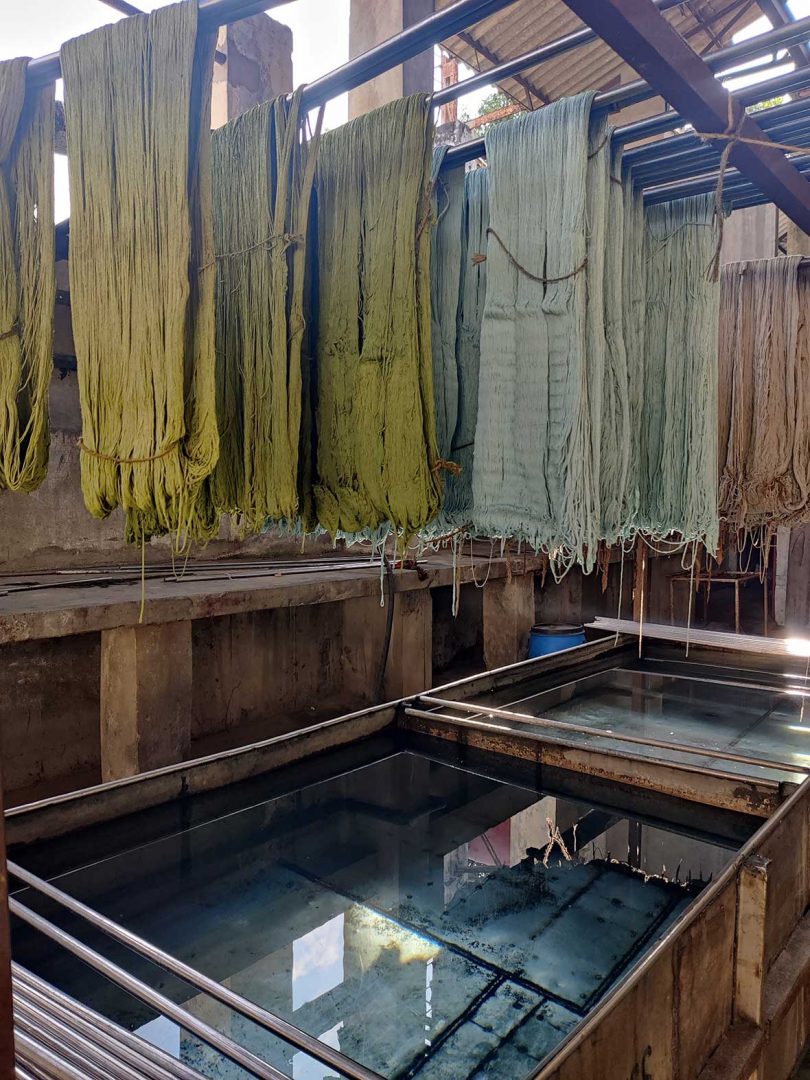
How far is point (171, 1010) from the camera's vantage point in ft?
5.56

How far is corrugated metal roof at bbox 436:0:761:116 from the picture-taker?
6758mm

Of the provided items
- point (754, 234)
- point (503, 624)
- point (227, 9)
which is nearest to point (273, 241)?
point (227, 9)

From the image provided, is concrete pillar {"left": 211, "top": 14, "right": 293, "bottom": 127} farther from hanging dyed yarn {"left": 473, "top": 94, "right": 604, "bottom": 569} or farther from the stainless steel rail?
the stainless steel rail

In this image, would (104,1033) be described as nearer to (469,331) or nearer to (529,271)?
(469,331)

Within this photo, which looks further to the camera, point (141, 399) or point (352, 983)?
point (352, 983)

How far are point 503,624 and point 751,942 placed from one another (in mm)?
5448

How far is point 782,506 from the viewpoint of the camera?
140 inches

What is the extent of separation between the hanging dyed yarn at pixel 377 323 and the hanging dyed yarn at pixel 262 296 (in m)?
0.12

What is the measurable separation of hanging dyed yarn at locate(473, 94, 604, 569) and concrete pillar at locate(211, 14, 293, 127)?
470 cm

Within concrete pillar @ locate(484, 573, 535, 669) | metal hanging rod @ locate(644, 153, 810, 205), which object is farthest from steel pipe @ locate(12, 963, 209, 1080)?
concrete pillar @ locate(484, 573, 535, 669)

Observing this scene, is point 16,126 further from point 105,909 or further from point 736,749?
point 736,749

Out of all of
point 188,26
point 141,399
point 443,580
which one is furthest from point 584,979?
point 443,580

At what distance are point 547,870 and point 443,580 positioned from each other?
3.83 meters

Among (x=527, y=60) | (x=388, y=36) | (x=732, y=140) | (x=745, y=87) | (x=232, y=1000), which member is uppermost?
(x=388, y=36)
